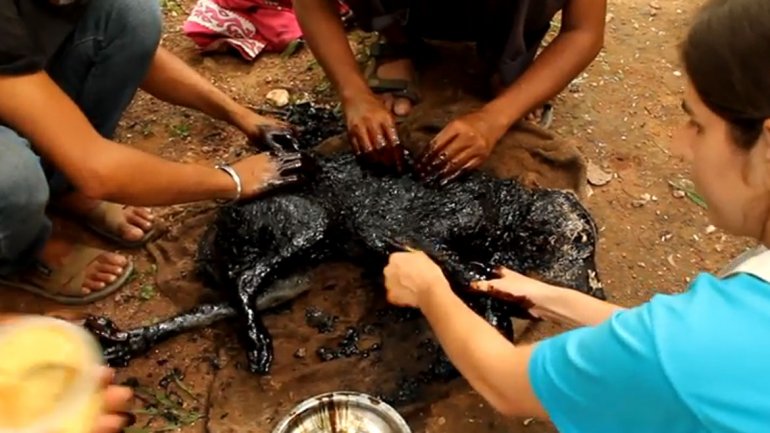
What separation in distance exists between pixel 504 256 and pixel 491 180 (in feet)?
0.88

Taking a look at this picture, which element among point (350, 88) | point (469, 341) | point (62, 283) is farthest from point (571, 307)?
point (62, 283)

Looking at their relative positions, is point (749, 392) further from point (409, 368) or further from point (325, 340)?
point (325, 340)

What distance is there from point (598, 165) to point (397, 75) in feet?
2.71

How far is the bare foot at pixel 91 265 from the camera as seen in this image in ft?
8.97

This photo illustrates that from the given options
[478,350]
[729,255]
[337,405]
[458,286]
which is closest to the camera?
[478,350]

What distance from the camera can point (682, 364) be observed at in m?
1.29

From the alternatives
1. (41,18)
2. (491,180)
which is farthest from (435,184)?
(41,18)

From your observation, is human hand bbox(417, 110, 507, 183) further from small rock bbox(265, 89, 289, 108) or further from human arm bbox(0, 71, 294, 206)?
small rock bbox(265, 89, 289, 108)

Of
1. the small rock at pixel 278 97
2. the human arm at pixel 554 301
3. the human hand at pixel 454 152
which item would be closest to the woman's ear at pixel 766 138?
the human arm at pixel 554 301

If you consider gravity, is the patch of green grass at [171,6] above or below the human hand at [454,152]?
below

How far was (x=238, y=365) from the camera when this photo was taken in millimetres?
2525

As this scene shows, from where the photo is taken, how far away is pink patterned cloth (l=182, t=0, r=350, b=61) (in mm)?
3572

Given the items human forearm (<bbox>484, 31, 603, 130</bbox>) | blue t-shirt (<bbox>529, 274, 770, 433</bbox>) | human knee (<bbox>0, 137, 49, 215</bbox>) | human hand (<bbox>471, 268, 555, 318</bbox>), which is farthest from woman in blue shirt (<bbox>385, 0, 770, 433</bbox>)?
human knee (<bbox>0, 137, 49, 215</bbox>)

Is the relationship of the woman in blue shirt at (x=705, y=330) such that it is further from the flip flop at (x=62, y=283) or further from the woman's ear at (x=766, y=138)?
the flip flop at (x=62, y=283)
